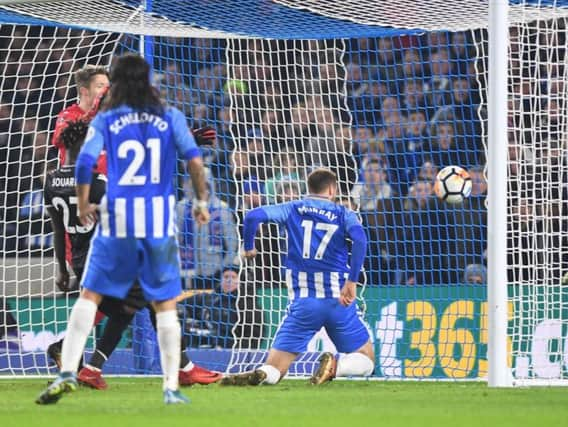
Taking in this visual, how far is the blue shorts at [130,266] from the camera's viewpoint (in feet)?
22.1

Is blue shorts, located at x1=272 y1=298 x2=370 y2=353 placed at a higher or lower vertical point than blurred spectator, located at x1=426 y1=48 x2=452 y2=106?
lower

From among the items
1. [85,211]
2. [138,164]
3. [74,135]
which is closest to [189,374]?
[74,135]

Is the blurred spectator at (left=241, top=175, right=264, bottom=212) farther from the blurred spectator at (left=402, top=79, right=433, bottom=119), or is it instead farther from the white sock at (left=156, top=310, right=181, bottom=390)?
the white sock at (left=156, top=310, right=181, bottom=390)

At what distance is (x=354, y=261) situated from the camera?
897 centimetres

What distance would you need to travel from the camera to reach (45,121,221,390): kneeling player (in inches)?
326

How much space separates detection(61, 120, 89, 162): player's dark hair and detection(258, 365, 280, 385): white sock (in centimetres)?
196

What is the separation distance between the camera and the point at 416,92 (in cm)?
1277

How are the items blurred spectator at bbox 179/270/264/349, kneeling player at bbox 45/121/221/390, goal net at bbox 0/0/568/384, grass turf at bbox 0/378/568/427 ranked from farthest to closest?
blurred spectator at bbox 179/270/264/349 < goal net at bbox 0/0/568/384 < kneeling player at bbox 45/121/221/390 < grass turf at bbox 0/378/568/427

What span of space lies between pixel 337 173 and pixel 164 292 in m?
5.90

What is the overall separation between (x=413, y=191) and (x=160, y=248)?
5.88 meters

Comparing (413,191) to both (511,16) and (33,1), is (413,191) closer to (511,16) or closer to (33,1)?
(511,16)

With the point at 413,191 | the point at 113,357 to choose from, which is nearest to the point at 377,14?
the point at 413,191

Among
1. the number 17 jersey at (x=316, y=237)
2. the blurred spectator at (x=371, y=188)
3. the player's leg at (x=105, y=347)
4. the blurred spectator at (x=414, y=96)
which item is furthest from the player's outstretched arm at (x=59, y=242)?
the blurred spectator at (x=414, y=96)

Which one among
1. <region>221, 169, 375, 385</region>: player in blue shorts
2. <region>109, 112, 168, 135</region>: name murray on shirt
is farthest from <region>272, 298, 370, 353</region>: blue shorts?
<region>109, 112, 168, 135</region>: name murray on shirt
